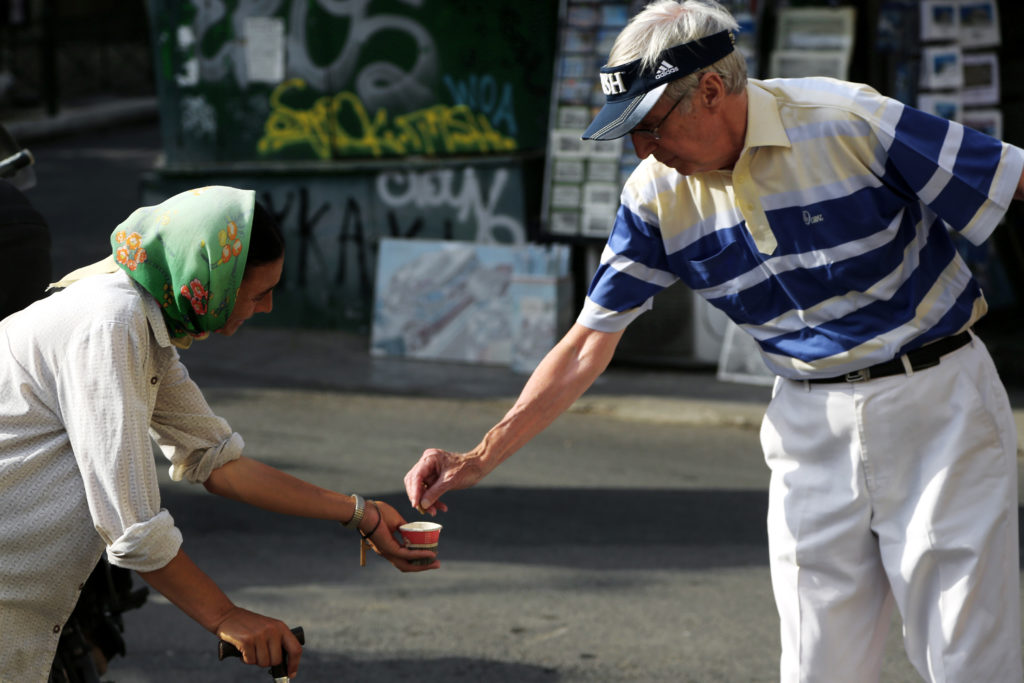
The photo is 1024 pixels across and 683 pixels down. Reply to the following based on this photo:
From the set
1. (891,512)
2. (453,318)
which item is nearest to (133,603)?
(891,512)

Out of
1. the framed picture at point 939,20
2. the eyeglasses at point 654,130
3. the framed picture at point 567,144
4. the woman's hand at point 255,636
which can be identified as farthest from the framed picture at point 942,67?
the woman's hand at point 255,636

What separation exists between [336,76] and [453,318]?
2.14 meters

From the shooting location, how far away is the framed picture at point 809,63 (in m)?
8.48

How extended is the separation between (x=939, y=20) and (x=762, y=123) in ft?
21.7

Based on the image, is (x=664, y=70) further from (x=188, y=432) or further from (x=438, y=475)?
(x=188, y=432)

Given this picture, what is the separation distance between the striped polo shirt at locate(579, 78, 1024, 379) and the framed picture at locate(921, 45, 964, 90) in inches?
248

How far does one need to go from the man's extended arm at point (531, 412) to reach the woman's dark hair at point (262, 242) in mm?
818

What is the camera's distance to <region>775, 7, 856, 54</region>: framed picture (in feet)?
28.2

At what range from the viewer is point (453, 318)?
31.6ft

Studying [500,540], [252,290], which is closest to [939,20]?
[500,540]

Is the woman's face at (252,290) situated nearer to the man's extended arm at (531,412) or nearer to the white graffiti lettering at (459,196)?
the man's extended arm at (531,412)

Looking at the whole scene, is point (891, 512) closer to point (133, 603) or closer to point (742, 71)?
point (742, 71)

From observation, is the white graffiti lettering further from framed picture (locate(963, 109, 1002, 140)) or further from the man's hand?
the man's hand

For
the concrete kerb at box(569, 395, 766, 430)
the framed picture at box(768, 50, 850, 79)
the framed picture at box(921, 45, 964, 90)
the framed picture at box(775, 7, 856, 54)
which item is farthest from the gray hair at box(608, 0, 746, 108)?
the framed picture at box(921, 45, 964, 90)
